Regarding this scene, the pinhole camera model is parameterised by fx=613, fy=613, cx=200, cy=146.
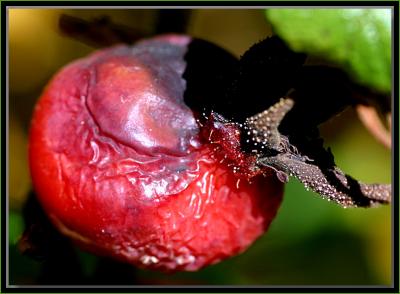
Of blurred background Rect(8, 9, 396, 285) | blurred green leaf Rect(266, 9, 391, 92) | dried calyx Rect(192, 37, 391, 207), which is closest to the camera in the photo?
blurred green leaf Rect(266, 9, 391, 92)

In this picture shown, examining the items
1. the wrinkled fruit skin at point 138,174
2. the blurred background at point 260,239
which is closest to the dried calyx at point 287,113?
the wrinkled fruit skin at point 138,174

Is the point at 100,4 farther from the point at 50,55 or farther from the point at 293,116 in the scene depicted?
the point at 50,55

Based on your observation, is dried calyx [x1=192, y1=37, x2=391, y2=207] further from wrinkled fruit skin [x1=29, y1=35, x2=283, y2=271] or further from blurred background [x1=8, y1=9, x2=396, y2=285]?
blurred background [x1=8, y1=9, x2=396, y2=285]

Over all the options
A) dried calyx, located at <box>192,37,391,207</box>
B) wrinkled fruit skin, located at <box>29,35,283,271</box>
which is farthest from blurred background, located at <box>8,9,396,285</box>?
dried calyx, located at <box>192,37,391,207</box>

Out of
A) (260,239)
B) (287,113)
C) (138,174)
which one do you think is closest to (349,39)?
(287,113)

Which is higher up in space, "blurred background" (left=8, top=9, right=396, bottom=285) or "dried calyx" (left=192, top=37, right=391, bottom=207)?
"dried calyx" (left=192, top=37, right=391, bottom=207)

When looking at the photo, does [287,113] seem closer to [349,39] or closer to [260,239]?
[349,39]

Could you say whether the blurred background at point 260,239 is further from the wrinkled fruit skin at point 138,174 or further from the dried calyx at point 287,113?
the dried calyx at point 287,113
